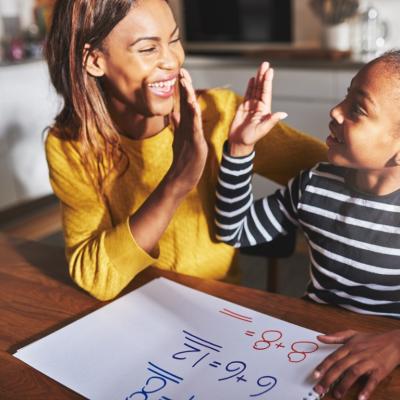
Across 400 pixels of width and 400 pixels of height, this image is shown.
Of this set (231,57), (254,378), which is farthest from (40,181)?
(254,378)

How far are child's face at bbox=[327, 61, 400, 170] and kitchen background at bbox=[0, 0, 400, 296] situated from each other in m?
1.69

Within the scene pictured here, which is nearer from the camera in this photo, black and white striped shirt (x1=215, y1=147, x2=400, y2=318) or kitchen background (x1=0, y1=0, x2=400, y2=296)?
black and white striped shirt (x1=215, y1=147, x2=400, y2=318)

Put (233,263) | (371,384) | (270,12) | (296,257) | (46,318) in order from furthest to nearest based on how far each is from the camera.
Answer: (270,12)
(296,257)
(233,263)
(46,318)
(371,384)

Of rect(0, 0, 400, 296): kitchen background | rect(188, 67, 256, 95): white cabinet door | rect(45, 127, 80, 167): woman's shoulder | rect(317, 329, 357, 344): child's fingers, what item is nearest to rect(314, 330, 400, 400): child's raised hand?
rect(317, 329, 357, 344): child's fingers

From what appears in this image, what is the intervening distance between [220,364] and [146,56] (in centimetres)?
58

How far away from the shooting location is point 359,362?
692 millimetres

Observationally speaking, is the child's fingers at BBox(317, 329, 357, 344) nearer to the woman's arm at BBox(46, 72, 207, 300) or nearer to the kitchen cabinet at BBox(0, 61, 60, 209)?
the woman's arm at BBox(46, 72, 207, 300)

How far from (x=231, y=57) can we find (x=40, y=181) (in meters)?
1.49

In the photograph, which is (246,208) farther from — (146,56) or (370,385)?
(370,385)

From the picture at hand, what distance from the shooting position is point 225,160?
104 cm

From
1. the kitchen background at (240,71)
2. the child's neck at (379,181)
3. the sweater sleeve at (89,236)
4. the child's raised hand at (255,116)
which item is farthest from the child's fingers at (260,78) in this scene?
the kitchen background at (240,71)

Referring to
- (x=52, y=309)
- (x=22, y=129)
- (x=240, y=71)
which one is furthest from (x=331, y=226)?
(x=22, y=129)

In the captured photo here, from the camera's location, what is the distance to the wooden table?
2.40 feet

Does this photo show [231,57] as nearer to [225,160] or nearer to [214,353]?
[225,160]
